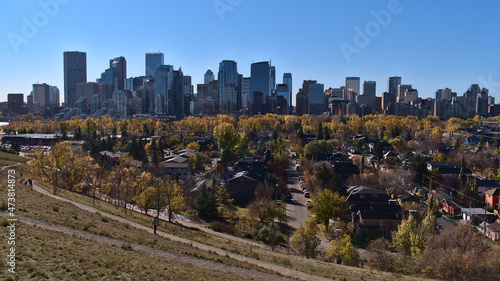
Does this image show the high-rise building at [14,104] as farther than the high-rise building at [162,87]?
Yes

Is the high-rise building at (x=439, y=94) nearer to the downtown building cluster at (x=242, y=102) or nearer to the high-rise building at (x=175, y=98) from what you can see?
the downtown building cluster at (x=242, y=102)

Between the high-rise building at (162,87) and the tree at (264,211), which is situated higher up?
the high-rise building at (162,87)

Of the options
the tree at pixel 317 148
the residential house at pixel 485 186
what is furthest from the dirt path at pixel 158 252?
the tree at pixel 317 148

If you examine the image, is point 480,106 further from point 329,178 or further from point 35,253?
point 35,253

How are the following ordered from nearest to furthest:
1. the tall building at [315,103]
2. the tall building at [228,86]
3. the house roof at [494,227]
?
1. the house roof at [494,227]
2. the tall building at [315,103]
3. the tall building at [228,86]

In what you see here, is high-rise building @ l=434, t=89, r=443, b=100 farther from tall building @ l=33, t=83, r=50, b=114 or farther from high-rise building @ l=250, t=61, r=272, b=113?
tall building @ l=33, t=83, r=50, b=114

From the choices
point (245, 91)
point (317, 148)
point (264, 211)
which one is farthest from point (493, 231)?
point (245, 91)

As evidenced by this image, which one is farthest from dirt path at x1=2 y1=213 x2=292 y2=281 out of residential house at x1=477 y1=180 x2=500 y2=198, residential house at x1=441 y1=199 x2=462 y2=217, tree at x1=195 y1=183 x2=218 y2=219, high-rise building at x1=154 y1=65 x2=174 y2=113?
high-rise building at x1=154 y1=65 x2=174 y2=113

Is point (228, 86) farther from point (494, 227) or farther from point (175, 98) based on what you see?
point (494, 227)
